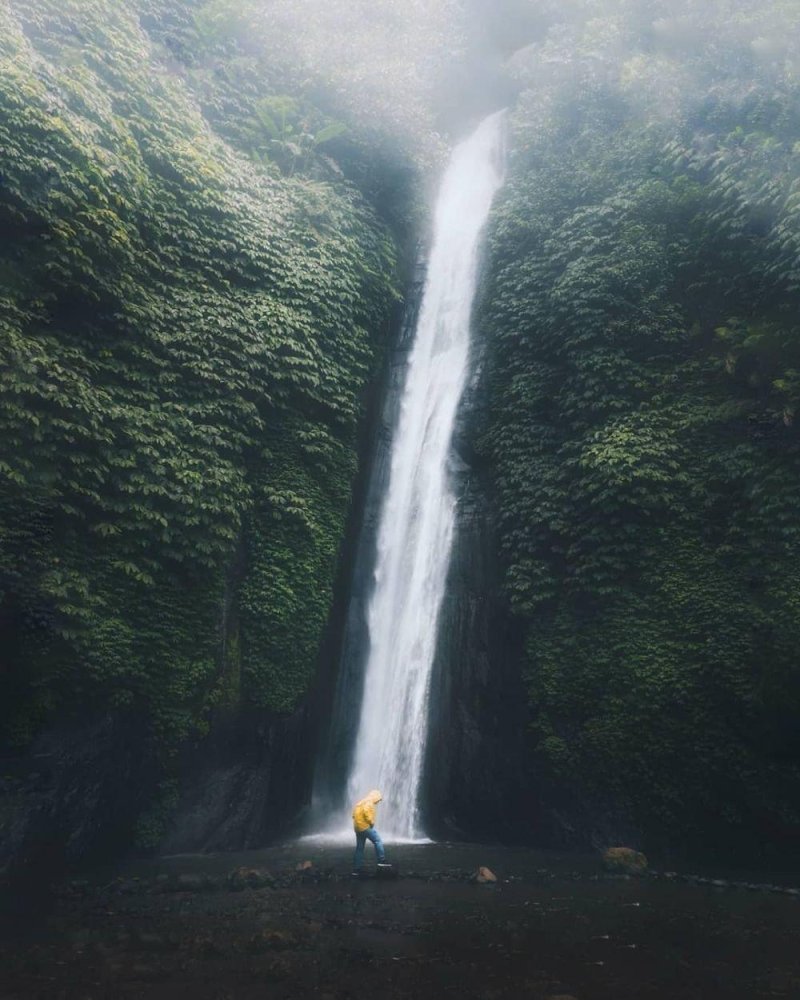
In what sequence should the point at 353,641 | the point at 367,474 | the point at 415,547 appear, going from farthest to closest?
the point at 367,474
the point at 415,547
the point at 353,641

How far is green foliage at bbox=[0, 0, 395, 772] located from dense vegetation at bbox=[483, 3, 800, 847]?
14.7ft

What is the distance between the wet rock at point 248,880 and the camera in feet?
29.6

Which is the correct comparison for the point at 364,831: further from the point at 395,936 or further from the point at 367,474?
the point at 367,474

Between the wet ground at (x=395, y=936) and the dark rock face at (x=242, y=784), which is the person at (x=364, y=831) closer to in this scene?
the wet ground at (x=395, y=936)

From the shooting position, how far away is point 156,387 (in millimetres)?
12430

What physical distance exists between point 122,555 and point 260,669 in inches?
138

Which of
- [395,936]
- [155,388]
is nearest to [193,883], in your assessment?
[395,936]

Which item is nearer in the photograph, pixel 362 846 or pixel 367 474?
pixel 362 846

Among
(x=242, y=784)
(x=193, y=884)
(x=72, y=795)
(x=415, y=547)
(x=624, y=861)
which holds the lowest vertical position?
(x=193, y=884)

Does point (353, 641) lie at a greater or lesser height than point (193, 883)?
greater

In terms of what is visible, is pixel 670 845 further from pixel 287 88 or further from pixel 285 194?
pixel 287 88

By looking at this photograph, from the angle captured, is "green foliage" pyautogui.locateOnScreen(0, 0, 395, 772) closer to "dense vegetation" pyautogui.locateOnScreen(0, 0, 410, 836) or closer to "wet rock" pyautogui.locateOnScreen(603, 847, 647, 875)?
"dense vegetation" pyautogui.locateOnScreen(0, 0, 410, 836)

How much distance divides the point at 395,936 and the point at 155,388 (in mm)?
9712

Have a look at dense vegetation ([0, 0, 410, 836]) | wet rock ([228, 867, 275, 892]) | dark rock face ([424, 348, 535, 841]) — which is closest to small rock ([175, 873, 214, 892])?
wet rock ([228, 867, 275, 892])
